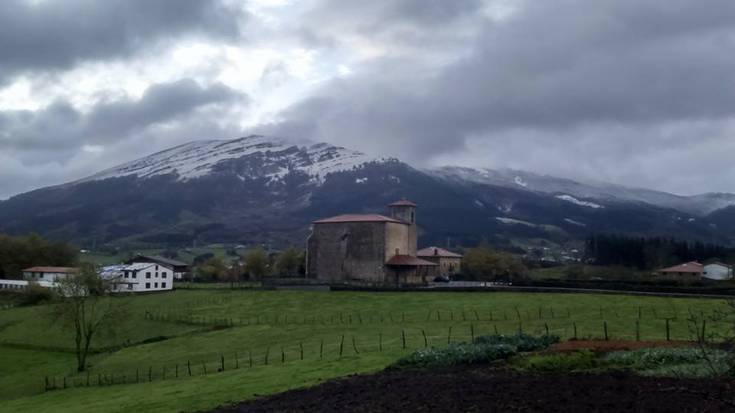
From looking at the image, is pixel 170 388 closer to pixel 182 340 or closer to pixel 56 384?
pixel 56 384

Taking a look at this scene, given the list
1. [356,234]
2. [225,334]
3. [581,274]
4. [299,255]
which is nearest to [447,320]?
[225,334]

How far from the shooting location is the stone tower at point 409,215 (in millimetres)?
116812

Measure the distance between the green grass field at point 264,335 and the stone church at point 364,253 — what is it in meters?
24.1

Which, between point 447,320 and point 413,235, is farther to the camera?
point 413,235

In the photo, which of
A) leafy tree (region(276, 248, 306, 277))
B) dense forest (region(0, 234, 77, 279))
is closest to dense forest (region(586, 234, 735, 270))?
leafy tree (region(276, 248, 306, 277))

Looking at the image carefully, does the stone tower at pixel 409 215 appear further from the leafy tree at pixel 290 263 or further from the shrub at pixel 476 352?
the shrub at pixel 476 352

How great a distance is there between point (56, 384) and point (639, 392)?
37.2 m

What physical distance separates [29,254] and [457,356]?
11940 cm

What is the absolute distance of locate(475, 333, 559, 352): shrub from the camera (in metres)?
33.2

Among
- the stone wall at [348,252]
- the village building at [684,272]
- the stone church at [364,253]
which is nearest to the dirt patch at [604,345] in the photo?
the stone church at [364,253]

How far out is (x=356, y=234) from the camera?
362 ft

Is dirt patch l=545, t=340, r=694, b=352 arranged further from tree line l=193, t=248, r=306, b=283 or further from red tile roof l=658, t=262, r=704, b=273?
tree line l=193, t=248, r=306, b=283

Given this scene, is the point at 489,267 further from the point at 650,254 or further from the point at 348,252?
the point at 650,254

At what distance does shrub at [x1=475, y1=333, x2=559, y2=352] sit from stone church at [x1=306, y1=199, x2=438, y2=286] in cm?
7008
